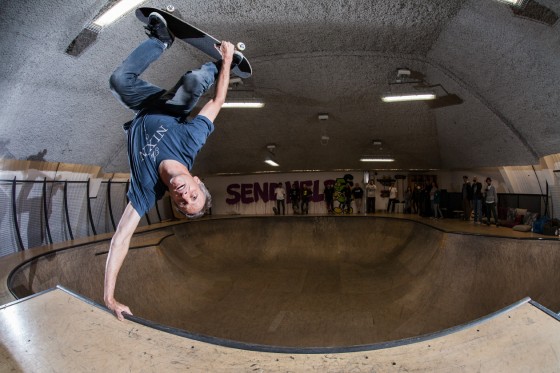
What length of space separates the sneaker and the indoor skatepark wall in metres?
1.68

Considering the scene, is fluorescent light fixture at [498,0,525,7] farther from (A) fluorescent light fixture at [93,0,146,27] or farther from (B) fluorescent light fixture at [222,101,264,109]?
(A) fluorescent light fixture at [93,0,146,27]

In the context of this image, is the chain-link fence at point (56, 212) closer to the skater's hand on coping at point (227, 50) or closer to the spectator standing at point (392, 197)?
the skater's hand on coping at point (227, 50)

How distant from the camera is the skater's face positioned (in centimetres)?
184

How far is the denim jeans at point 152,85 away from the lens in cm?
186

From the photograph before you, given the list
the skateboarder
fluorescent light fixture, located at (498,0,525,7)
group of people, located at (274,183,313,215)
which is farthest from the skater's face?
fluorescent light fixture, located at (498,0,525,7)

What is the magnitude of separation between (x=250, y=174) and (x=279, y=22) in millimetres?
1524

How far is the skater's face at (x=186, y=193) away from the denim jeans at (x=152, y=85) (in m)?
0.51

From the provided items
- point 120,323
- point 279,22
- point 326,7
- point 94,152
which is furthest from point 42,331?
point 326,7

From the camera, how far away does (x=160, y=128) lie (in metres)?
1.92

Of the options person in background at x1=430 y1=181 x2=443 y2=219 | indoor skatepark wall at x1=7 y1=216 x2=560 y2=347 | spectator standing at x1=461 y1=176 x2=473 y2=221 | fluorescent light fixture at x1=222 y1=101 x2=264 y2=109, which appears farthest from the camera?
person in background at x1=430 y1=181 x2=443 y2=219

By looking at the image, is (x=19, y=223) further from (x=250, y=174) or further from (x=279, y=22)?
(x=279, y=22)

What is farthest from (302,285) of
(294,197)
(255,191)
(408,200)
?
(255,191)

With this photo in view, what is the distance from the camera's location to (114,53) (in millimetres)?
1942

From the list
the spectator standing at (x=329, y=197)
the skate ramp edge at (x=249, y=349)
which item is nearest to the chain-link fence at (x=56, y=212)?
the skate ramp edge at (x=249, y=349)
